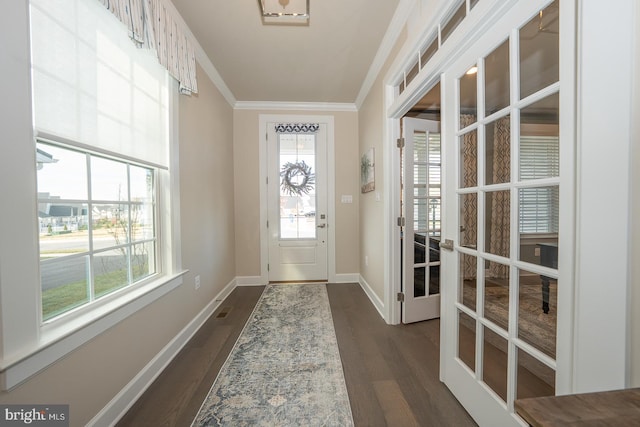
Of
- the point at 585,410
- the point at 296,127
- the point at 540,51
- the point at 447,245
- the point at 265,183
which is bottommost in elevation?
the point at 585,410

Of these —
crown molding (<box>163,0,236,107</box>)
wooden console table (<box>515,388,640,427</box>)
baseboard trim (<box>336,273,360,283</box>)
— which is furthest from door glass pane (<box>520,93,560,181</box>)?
baseboard trim (<box>336,273,360,283</box>)

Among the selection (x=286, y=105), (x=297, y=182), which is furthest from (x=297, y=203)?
(x=286, y=105)

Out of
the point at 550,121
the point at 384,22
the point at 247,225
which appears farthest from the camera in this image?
the point at 247,225

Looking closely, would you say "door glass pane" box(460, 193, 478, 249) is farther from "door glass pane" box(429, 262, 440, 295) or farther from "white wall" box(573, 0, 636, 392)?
"door glass pane" box(429, 262, 440, 295)

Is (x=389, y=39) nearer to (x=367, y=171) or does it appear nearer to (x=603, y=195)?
(x=367, y=171)

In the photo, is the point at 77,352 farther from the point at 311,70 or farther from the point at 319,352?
the point at 311,70

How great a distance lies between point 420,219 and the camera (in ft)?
8.15

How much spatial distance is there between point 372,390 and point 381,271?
128 centimetres

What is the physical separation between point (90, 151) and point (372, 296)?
9.31 ft

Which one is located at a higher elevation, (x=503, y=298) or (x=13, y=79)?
(x=13, y=79)

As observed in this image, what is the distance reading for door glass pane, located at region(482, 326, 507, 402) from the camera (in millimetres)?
1143

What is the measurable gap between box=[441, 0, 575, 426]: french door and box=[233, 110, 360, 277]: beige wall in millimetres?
2319

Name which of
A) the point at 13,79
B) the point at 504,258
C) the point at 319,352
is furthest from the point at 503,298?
the point at 13,79

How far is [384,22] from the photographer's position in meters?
2.11
